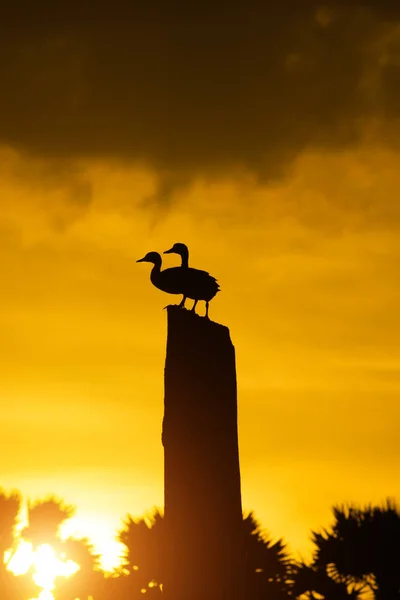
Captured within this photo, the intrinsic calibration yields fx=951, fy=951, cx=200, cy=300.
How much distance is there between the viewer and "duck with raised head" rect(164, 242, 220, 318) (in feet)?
51.2

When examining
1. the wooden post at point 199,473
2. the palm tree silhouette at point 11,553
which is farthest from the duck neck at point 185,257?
the palm tree silhouette at point 11,553

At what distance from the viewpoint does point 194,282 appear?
51.4ft

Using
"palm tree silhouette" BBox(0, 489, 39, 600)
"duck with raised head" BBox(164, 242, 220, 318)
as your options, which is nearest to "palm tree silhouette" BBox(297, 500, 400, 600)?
"duck with raised head" BBox(164, 242, 220, 318)

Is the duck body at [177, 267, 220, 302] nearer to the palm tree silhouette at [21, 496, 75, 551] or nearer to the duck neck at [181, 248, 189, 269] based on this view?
the duck neck at [181, 248, 189, 269]

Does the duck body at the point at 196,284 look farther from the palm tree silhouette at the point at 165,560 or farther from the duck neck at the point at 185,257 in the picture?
the palm tree silhouette at the point at 165,560

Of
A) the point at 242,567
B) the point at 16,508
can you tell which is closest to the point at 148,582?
the point at 242,567

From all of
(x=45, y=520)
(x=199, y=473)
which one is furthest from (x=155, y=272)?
(x=45, y=520)

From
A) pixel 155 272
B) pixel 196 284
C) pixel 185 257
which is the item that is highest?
pixel 185 257

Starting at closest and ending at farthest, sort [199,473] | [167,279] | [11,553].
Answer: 1. [199,473]
2. [167,279]
3. [11,553]

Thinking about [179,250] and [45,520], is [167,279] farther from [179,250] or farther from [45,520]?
[45,520]

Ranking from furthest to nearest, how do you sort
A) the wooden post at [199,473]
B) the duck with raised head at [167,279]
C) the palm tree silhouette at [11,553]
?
the palm tree silhouette at [11,553] → the duck with raised head at [167,279] → the wooden post at [199,473]

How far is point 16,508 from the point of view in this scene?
28625 millimetres

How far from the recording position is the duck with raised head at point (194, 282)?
1562cm

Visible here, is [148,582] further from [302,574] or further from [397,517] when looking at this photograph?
[397,517]
